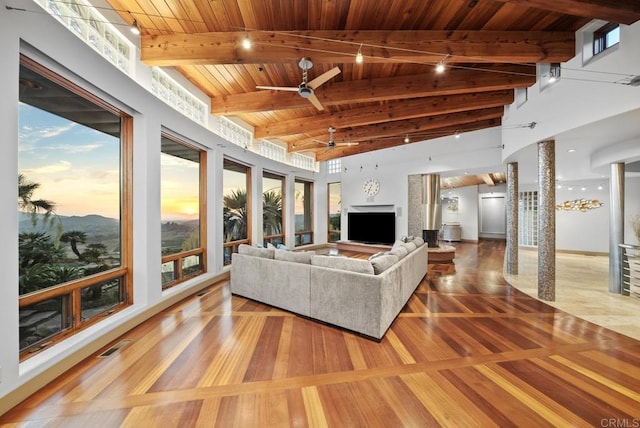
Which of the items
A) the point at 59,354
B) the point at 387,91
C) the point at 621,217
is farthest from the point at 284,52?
the point at 621,217

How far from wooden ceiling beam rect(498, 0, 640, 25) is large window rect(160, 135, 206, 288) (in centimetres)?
479

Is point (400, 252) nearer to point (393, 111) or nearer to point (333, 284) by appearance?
point (333, 284)

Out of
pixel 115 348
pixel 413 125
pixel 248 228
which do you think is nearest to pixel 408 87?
pixel 413 125

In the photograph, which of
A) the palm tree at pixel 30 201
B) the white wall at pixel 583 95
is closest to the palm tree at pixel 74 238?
the palm tree at pixel 30 201

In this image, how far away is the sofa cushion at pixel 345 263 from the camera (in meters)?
2.95

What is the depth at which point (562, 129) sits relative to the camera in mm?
3496

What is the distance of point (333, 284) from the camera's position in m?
3.06

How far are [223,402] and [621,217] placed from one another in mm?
6648

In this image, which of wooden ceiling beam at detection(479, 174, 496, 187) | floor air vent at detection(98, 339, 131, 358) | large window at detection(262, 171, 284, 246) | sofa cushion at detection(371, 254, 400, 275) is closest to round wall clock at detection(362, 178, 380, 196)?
large window at detection(262, 171, 284, 246)

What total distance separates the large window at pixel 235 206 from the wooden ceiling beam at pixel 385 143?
11.7 ft

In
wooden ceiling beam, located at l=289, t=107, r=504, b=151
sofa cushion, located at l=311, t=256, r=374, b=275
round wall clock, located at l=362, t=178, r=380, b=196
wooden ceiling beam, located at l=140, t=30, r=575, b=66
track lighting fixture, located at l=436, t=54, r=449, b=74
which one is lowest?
sofa cushion, located at l=311, t=256, r=374, b=275

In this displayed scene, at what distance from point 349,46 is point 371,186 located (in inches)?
249

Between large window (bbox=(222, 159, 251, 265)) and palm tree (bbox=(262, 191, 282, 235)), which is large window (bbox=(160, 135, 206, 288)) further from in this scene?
palm tree (bbox=(262, 191, 282, 235))

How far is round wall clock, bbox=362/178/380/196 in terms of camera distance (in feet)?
29.6
